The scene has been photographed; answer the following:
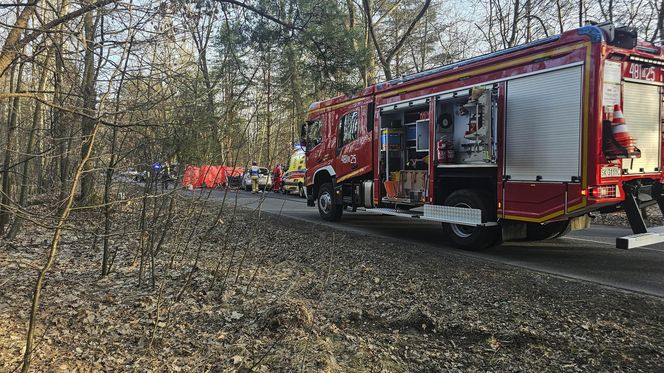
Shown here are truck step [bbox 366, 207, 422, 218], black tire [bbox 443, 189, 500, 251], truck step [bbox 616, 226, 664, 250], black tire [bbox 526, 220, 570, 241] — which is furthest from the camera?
truck step [bbox 366, 207, 422, 218]

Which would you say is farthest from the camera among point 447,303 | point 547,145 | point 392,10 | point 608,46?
point 392,10

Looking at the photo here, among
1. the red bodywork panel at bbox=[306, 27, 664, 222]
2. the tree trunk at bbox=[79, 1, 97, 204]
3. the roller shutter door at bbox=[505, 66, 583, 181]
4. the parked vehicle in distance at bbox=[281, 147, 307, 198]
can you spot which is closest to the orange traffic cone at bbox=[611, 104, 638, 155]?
the red bodywork panel at bbox=[306, 27, 664, 222]

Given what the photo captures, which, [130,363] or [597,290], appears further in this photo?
[597,290]

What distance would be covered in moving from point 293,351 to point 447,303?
2.04 metres

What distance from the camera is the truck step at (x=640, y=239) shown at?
20.4 feet

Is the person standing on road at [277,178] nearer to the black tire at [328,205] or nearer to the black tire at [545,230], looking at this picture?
the black tire at [328,205]

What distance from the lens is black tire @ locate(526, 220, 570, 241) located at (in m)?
8.55

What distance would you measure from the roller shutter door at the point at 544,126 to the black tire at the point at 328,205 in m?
5.51

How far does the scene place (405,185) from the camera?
1027 centimetres

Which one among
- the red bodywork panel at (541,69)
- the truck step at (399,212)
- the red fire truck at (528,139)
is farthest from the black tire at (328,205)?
the red bodywork panel at (541,69)

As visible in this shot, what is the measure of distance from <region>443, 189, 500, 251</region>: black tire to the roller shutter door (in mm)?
755

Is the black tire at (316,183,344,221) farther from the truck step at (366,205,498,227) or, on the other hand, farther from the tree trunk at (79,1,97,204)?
the tree trunk at (79,1,97,204)

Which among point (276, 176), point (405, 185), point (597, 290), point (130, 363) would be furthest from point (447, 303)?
point (276, 176)

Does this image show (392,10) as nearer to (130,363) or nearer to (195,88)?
(195,88)
